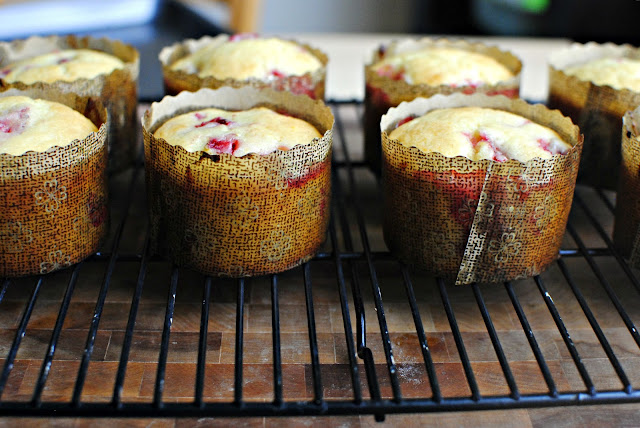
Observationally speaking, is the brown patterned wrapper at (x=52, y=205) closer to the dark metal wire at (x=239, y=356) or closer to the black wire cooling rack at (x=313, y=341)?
the black wire cooling rack at (x=313, y=341)

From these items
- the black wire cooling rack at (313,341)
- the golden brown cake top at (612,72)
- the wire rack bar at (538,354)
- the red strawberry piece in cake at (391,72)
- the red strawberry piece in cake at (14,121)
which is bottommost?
the black wire cooling rack at (313,341)

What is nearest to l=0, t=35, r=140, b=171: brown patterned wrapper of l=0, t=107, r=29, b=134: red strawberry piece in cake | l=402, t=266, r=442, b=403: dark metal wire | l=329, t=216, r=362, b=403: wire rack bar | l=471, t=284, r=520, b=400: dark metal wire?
l=0, t=107, r=29, b=134: red strawberry piece in cake

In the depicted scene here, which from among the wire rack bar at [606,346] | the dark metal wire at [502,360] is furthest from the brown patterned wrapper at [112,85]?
the wire rack bar at [606,346]

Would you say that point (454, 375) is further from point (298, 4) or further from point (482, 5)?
point (298, 4)

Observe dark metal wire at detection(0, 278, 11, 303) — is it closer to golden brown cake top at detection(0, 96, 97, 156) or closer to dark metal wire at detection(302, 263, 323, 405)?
golden brown cake top at detection(0, 96, 97, 156)

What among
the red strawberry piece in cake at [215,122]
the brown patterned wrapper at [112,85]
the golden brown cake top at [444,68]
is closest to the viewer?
the red strawberry piece in cake at [215,122]
